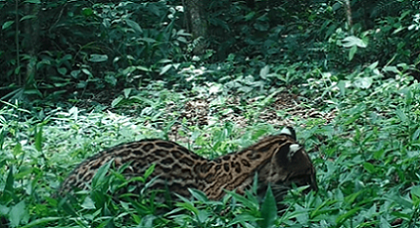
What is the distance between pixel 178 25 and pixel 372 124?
768 millimetres

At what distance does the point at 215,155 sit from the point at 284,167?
29cm

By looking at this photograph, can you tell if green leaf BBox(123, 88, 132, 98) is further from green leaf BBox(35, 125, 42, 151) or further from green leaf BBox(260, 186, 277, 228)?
green leaf BBox(260, 186, 277, 228)

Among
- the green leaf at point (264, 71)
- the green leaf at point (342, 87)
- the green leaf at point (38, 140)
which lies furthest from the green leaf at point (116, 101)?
the green leaf at point (342, 87)

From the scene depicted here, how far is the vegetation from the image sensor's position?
297cm

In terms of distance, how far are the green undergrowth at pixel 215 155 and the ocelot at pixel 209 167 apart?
0.14 ft

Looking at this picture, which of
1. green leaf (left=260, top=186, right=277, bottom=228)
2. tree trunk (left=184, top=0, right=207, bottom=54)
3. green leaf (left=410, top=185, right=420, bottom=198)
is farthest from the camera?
tree trunk (left=184, top=0, right=207, bottom=54)

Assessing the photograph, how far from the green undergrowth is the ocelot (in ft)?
0.14

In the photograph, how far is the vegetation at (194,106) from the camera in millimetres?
2973

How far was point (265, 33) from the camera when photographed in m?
3.51

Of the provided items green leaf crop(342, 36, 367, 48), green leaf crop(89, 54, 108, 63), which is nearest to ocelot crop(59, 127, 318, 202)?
green leaf crop(89, 54, 108, 63)

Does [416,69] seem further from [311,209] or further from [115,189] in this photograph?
[115,189]

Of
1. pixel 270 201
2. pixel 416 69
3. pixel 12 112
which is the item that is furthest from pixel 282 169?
pixel 416 69

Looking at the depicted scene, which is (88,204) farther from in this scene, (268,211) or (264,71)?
(264,71)

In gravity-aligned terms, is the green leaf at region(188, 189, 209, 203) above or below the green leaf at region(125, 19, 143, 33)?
below
